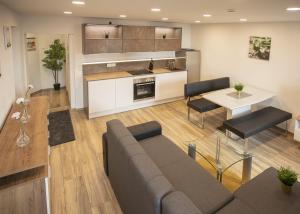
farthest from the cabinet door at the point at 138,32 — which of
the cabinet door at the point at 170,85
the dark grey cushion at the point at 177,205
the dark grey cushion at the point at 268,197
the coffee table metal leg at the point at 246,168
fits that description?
the dark grey cushion at the point at 177,205

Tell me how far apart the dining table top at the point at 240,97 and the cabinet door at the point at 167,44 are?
90.2 inches

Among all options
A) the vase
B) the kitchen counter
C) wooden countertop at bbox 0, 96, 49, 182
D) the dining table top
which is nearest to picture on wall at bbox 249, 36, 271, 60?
the dining table top

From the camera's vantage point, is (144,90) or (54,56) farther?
(54,56)

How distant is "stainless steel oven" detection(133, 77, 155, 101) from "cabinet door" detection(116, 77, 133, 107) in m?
0.12

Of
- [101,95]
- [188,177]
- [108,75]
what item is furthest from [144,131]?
[108,75]

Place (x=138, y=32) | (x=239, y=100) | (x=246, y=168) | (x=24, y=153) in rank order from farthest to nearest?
(x=138, y=32) < (x=239, y=100) < (x=246, y=168) < (x=24, y=153)

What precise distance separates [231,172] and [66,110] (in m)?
4.41

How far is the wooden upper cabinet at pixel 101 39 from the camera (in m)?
5.34

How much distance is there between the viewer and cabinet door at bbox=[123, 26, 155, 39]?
5746 millimetres

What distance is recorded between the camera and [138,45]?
6.01m

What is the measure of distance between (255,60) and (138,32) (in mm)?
2996

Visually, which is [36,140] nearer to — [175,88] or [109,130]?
[109,130]

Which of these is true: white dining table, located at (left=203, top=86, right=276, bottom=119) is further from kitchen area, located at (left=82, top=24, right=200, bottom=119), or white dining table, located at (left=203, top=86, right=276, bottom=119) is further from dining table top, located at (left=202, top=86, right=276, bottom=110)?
kitchen area, located at (left=82, top=24, right=200, bottom=119)

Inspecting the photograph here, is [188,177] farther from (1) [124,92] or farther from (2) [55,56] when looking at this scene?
(2) [55,56]
